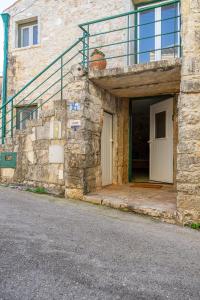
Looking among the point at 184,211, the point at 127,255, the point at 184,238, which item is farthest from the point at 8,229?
the point at 184,211

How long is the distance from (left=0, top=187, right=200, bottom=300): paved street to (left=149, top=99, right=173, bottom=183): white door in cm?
303

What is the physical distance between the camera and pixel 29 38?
9453mm

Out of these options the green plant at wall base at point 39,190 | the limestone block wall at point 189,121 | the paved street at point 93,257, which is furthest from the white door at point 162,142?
the green plant at wall base at point 39,190

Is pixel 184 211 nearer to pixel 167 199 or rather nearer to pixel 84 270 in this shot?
pixel 167 199

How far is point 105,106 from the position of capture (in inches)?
258

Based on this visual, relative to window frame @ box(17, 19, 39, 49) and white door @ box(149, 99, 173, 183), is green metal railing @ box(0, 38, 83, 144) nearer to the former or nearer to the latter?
window frame @ box(17, 19, 39, 49)

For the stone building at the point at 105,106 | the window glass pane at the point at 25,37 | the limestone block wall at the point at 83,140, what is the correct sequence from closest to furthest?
the stone building at the point at 105,106, the limestone block wall at the point at 83,140, the window glass pane at the point at 25,37

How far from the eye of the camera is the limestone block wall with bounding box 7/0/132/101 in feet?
26.7

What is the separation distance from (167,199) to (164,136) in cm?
255

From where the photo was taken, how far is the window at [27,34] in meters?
9.38

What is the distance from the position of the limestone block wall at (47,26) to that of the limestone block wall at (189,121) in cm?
392

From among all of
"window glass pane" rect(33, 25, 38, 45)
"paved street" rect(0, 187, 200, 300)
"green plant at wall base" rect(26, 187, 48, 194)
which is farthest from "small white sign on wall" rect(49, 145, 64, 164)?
"window glass pane" rect(33, 25, 38, 45)

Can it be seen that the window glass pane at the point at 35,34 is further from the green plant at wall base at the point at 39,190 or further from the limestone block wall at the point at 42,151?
the green plant at wall base at the point at 39,190

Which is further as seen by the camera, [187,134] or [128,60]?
[128,60]
